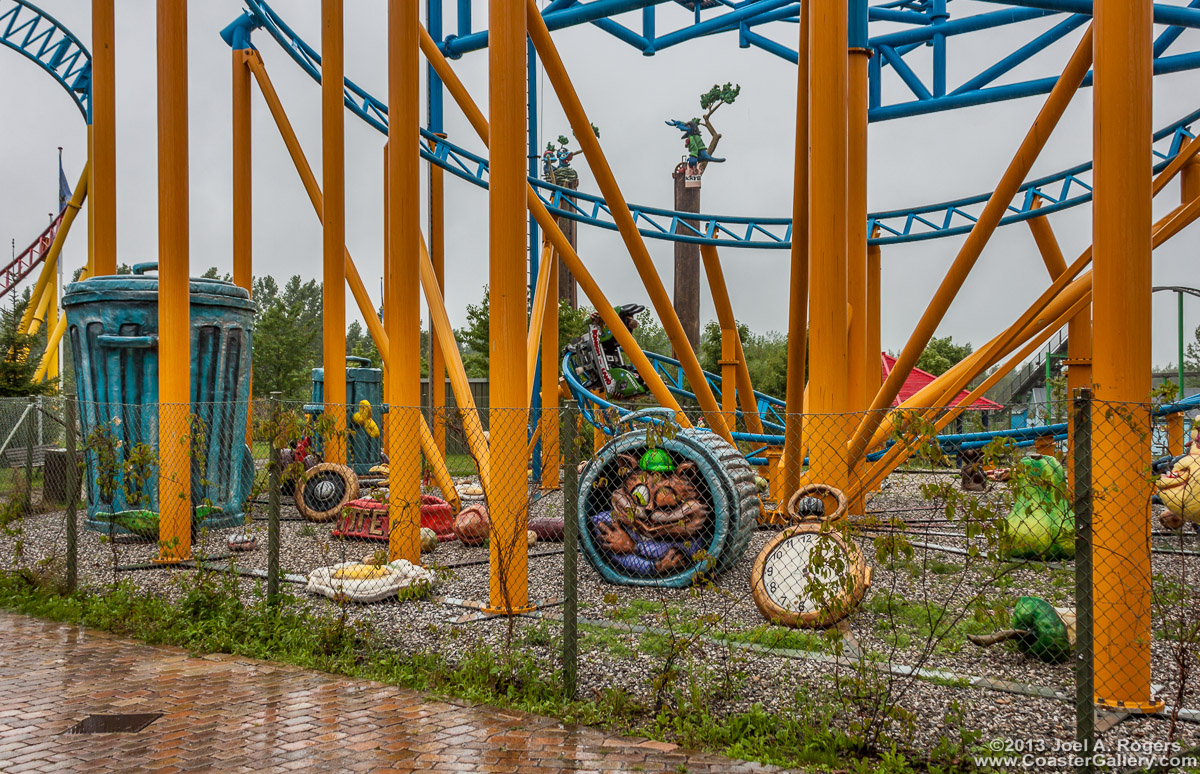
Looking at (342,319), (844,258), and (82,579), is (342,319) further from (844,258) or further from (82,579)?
(844,258)

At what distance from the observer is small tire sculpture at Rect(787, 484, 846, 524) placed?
19.4ft

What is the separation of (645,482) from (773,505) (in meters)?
3.65

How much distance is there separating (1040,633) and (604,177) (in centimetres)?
474

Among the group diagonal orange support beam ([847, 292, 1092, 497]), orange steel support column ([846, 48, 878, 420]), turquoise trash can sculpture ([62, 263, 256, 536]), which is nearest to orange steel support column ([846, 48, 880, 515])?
orange steel support column ([846, 48, 878, 420])

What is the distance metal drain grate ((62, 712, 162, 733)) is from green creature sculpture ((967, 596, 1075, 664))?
4199 mm

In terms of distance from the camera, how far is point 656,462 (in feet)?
22.0

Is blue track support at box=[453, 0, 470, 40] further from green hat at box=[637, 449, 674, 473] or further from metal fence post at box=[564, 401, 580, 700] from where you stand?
metal fence post at box=[564, 401, 580, 700]

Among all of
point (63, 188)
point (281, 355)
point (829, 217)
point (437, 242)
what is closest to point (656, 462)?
point (829, 217)

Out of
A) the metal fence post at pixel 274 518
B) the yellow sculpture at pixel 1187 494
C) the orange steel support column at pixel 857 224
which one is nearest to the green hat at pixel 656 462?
the orange steel support column at pixel 857 224

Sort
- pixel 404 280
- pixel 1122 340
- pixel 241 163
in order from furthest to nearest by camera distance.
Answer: pixel 241 163 → pixel 404 280 → pixel 1122 340

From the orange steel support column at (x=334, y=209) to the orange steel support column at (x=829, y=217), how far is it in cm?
527

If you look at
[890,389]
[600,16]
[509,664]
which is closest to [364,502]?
[509,664]

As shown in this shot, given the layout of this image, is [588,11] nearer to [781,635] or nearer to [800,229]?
[800,229]

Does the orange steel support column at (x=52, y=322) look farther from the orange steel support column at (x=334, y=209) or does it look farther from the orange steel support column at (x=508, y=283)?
the orange steel support column at (x=508, y=283)
